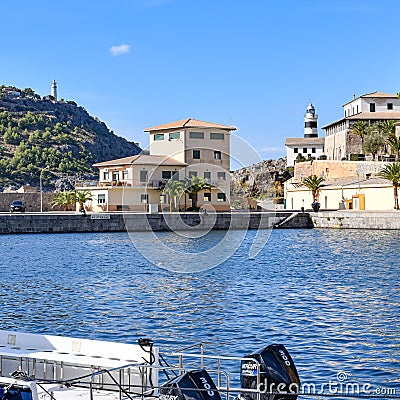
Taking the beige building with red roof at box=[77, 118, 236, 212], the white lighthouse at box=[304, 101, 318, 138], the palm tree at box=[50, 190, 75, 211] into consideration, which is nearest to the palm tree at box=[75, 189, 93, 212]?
the beige building with red roof at box=[77, 118, 236, 212]

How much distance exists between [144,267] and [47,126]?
14379 centimetres

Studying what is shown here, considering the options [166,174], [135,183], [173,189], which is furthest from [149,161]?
[173,189]

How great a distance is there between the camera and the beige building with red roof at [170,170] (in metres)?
75.4

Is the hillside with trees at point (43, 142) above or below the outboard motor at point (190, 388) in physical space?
above

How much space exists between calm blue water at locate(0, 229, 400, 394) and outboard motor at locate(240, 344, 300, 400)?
156 inches

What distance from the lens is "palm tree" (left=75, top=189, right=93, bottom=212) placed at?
7512 cm

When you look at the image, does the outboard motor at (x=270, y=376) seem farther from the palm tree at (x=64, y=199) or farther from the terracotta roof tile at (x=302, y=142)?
the terracotta roof tile at (x=302, y=142)

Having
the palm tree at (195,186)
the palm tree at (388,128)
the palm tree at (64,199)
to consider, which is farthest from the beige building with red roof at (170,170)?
the palm tree at (388,128)

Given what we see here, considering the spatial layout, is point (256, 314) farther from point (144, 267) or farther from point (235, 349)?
point (144, 267)

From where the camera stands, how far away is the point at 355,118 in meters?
102

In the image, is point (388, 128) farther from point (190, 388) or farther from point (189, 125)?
point (190, 388)

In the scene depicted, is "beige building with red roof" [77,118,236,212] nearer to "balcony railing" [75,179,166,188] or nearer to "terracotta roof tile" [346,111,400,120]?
"balcony railing" [75,179,166,188]

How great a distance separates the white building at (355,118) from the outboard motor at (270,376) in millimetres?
89228

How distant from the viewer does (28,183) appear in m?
144
